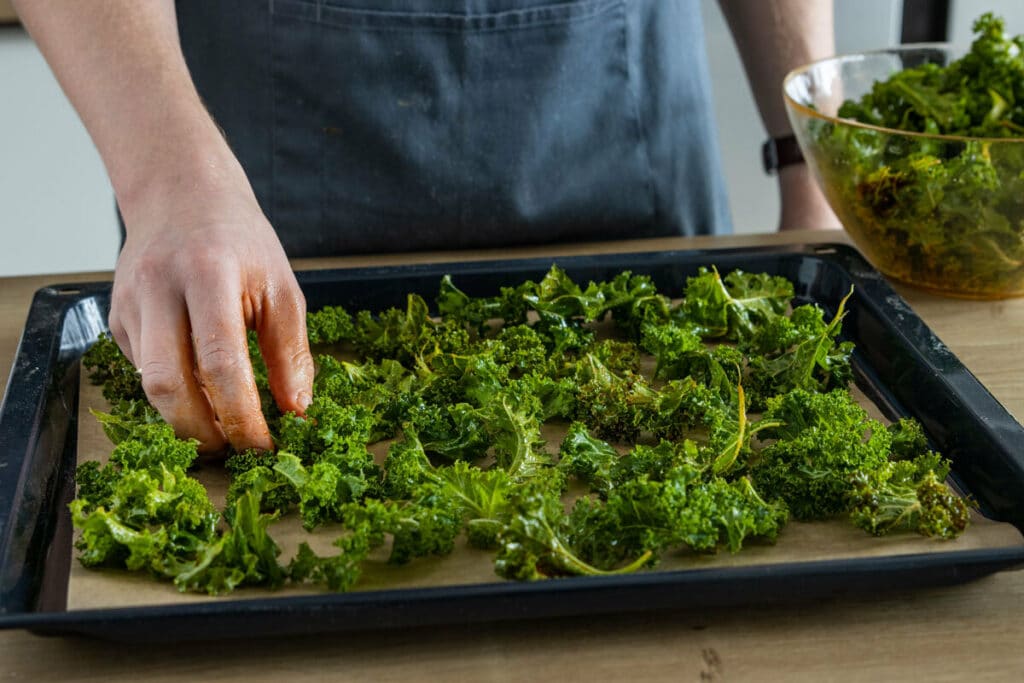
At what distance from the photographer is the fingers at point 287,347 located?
121 centimetres

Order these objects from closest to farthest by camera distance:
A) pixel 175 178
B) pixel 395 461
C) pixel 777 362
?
pixel 395 461 < pixel 175 178 < pixel 777 362

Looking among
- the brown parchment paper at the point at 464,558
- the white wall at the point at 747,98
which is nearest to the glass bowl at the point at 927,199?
the brown parchment paper at the point at 464,558

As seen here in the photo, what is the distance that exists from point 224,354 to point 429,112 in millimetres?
828

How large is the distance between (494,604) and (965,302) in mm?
1021

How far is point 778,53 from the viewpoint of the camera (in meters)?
2.11

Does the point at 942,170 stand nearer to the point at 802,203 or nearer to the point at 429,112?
the point at 802,203

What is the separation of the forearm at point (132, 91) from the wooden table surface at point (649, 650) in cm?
53

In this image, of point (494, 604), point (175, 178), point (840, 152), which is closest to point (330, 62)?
point (175, 178)

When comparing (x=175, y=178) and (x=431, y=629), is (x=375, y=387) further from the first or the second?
(x=431, y=629)

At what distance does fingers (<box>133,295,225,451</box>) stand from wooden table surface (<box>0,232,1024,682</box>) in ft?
0.94

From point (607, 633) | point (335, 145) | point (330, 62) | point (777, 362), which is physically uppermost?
point (330, 62)

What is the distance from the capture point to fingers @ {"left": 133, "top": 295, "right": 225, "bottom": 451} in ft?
3.70

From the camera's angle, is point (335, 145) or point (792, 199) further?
point (792, 199)

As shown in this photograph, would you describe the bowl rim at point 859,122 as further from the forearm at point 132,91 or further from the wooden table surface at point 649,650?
the forearm at point 132,91
